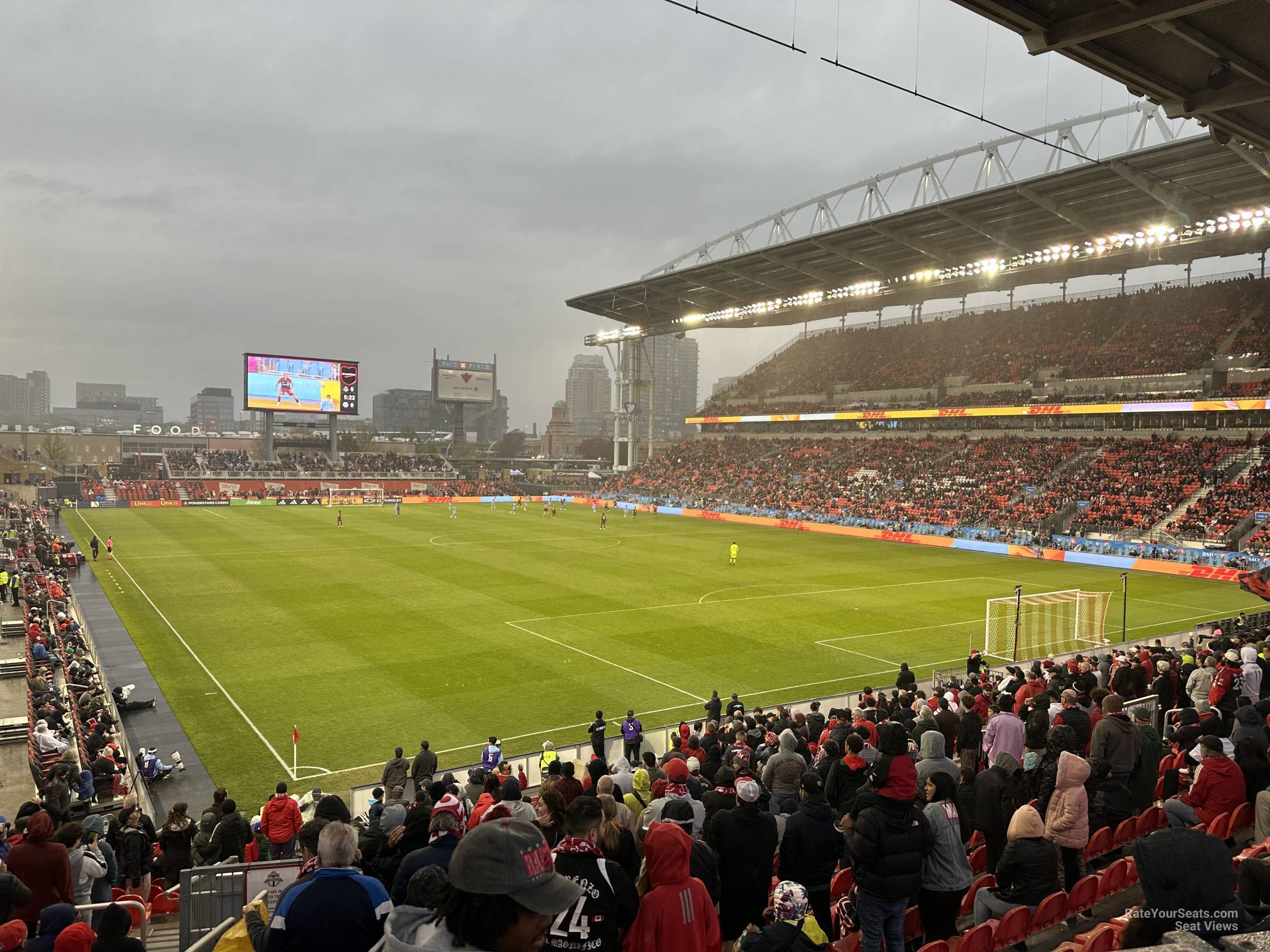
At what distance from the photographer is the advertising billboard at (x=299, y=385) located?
3319 inches

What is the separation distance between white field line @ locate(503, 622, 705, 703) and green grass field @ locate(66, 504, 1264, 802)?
0.10 m

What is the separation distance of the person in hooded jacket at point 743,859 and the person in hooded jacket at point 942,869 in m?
1.24

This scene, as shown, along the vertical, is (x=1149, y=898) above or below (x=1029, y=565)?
above

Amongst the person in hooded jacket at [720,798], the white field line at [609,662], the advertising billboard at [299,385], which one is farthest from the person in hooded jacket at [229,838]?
the advertising billboard at [299,385]

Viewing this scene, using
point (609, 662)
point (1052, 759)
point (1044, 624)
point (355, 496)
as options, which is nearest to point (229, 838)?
point (1052, 759)

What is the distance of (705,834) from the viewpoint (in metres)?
6.12

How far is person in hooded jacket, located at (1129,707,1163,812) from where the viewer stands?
8.59m

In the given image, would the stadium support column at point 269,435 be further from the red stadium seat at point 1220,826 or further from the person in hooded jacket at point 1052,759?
the red stadium seat at point 1220,826

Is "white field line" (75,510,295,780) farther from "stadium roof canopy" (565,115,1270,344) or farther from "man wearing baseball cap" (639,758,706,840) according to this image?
"stadium roof canopy" (565,115,1270,344)

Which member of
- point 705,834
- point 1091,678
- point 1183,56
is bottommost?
point 1091,678

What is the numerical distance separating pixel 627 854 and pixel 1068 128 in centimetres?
4838

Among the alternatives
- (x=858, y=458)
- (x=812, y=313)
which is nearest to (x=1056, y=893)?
(x=858, y=458)

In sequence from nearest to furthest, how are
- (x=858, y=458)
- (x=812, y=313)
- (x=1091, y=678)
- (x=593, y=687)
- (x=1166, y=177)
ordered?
(x=1091, y=678), (x=593, y=687), (x=1166, y=177), (x=858, y=458), (x=812, y=313)

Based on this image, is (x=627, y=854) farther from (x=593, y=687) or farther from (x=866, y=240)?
(x=866, y=240)
